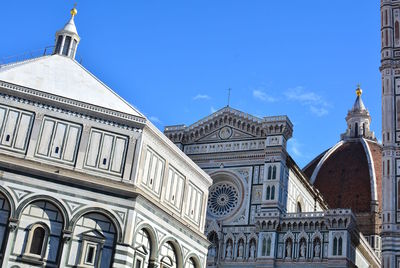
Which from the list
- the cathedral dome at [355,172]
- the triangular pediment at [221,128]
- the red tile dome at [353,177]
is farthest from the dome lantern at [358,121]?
the triangular pediment at [221,128]

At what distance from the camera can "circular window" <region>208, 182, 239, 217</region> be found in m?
41.2

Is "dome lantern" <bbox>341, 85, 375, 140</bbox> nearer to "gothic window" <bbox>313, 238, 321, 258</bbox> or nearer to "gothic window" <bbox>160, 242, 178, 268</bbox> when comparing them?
"gothic window" <bbox>313, 238, 321, 258</bbox>

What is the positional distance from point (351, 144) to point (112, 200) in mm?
62261

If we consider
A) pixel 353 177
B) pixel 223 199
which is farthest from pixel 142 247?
pixel 353 177

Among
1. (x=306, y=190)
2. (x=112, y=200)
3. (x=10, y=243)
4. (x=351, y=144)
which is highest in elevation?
(x=351, y=144)

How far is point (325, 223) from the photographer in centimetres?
3762

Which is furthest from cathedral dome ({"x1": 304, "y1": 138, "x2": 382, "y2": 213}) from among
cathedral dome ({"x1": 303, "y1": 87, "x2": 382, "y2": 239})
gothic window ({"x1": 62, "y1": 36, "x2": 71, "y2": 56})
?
gothic window ({"x1": 62, "y1": 36, "x2": 71, "y2": 56})

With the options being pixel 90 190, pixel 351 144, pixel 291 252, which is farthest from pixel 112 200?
pixel 351 144

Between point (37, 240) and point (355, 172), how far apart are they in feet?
185

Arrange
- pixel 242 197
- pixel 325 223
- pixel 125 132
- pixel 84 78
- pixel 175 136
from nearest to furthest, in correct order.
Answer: pixel 125 132 < pixel 84 78 < pixel 325 223 < pixel 242 197 < pixel 175 136

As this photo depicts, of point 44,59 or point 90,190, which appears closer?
point 90,190

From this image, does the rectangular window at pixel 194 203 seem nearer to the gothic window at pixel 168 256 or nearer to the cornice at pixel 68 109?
the gothic window at pixel 168 256

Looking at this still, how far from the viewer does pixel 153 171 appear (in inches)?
869

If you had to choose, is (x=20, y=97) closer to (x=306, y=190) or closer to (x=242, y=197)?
(x=242, y=197)
